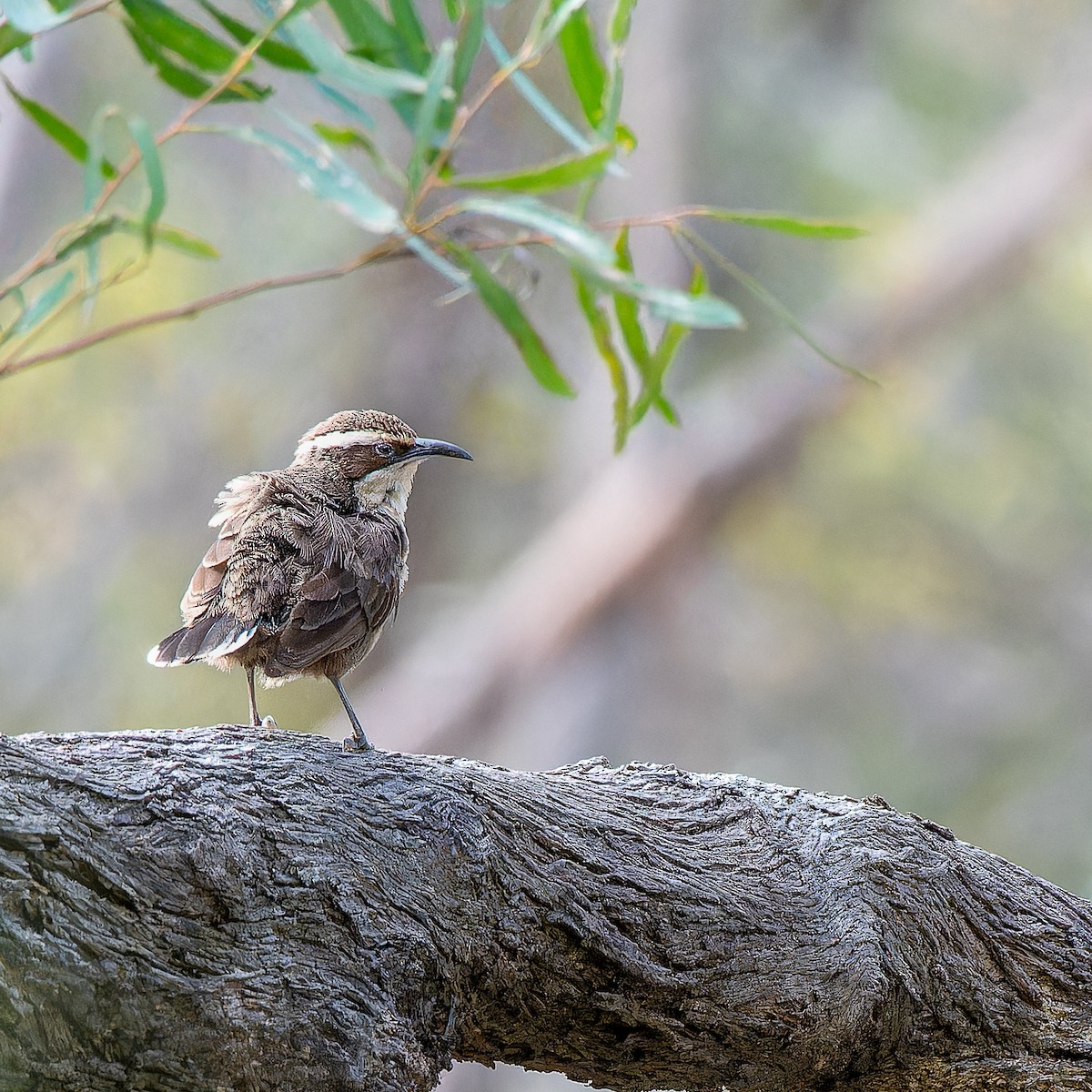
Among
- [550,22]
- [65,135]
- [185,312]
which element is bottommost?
[185,312]

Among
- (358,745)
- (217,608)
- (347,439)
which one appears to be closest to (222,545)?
(217,608)

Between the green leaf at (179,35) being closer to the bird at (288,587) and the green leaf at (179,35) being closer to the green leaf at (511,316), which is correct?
the green leaf at (511,316)

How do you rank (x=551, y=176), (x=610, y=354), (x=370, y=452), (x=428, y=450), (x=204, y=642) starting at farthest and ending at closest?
1. (x=428, y=450)
2. (x=370, y=452)
3. (x=610, y=354)
4. (x=204, y=642)
5. (x=551, y=176)

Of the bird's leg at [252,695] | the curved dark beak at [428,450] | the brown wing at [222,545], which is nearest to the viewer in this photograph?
the brown wing at [222,545]

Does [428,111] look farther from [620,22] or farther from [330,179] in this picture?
[620,22]

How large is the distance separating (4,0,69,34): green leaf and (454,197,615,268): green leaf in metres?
0.73

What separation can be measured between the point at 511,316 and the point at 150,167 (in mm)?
717

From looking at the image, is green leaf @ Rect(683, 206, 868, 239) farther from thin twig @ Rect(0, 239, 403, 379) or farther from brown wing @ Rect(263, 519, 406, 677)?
brown wing @ Rect(263, 519, 406, 677)

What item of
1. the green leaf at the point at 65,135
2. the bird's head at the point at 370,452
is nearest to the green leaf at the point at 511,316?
the bird's head at the point at 370,452

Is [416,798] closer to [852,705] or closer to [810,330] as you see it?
[810,330]

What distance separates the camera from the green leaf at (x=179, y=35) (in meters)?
2.61

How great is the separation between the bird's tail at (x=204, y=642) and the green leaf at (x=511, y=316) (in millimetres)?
788

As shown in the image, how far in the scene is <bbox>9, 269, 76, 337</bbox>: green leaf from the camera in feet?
8.38

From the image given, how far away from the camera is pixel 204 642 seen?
2.71m
